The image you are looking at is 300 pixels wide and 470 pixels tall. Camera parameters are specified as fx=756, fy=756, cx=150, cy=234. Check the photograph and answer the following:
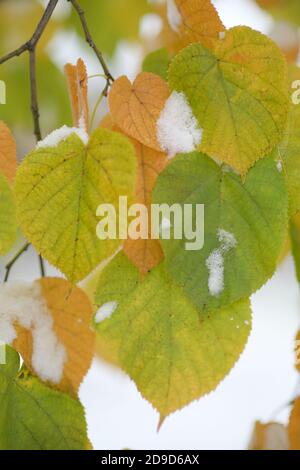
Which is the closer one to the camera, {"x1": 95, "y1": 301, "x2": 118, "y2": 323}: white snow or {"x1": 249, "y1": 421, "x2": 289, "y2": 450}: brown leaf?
{"x1": 95, "y1": 301, "x2": 118, "y2": 323}: white snow

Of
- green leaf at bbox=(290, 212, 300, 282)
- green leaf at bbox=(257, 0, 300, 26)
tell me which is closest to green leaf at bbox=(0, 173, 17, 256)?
green leaf at bbox=(290, 212, 300, 282)

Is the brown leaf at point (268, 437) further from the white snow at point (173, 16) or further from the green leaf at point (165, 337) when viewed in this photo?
the white snow at point (173, 16)

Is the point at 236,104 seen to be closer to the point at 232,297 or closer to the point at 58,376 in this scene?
the point at 232,297

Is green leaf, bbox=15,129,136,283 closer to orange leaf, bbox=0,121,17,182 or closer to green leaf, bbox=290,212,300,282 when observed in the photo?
orange leaf, bbox=0,121,17,182

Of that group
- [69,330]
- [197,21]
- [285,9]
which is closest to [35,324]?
[69,330]

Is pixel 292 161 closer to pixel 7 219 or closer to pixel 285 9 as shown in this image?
pixel 7 219
